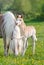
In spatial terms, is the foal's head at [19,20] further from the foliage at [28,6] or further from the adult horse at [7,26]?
the foliage at [28,6]

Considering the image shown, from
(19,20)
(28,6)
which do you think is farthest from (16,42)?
(28,6)

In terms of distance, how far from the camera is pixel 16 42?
975cm

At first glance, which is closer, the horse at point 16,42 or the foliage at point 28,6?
the horse at point 16,42

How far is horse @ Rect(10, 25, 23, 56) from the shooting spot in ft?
32.0

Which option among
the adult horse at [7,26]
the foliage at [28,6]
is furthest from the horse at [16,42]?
the foliage at [28,6]

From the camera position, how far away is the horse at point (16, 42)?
9.74m

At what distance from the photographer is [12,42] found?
985cm

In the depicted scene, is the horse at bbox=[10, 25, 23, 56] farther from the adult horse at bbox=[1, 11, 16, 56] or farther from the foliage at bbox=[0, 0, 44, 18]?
the foliage at bbox=[0, 0, 44, 18]

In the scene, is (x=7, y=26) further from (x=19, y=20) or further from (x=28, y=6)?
(x=28, y=6)

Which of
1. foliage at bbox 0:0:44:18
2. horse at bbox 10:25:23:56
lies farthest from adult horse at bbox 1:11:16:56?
foliage at bbox 0:0:44:18

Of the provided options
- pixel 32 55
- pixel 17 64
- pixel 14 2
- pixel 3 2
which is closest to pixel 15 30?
pixel 32 55

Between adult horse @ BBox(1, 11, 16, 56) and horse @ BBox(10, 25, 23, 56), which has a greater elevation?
adult horse @ BBox(1, 11, 16, 56)

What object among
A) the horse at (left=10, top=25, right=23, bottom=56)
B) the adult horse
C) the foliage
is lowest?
the foliage

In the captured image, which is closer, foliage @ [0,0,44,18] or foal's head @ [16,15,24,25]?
foal's head @ [16,15,24,25]
